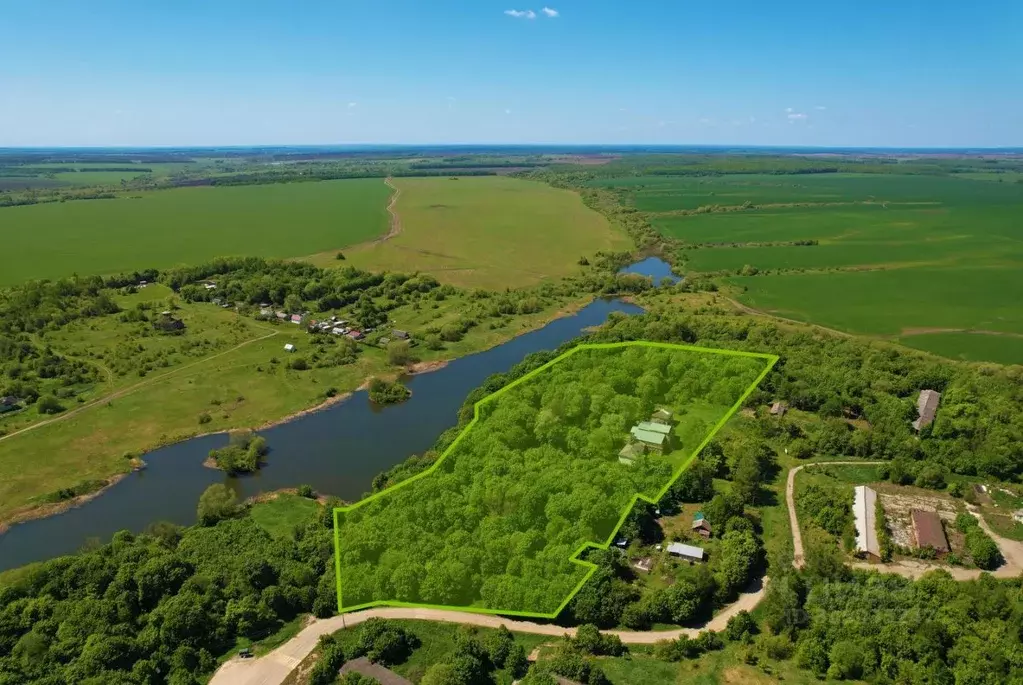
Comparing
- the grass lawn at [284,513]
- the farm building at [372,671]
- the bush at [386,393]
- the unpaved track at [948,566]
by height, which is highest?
the bush at [386,393]

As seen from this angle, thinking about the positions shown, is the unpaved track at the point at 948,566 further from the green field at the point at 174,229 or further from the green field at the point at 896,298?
the green field at the point at 174,229

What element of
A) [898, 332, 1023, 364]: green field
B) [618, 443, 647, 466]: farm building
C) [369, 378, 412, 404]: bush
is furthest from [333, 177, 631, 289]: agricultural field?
[618, 443, 647, 466]: farm building

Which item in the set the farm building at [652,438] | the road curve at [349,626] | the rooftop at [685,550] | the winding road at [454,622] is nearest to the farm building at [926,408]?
the winding road at [454,622]

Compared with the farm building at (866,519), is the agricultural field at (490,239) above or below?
above

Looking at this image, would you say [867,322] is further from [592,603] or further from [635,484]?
[635,484]

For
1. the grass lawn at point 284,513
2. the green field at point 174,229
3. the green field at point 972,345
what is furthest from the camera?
the green field at point 174,229

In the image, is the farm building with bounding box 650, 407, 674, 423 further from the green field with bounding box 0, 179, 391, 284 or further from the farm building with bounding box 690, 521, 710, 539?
the green field with bounding box 0, 179, 391, 284
